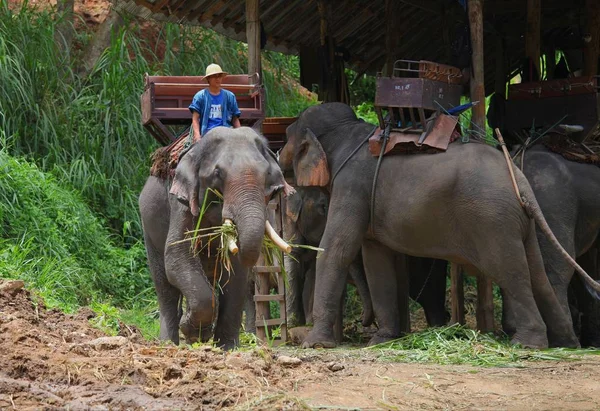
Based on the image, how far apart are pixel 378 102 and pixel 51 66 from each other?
5.61 meters

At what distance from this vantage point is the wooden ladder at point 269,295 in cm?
1132

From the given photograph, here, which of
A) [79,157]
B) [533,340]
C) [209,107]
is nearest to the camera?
[209,107]

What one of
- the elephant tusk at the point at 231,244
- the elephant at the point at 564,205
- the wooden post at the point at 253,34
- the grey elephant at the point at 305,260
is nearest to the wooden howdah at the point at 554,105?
the elephant at the point at 564,205

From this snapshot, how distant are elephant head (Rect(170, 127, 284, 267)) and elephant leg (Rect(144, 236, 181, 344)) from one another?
1236 mm

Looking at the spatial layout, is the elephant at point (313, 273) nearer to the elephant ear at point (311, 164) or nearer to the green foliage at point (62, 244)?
the elephant ear at point (311, 164)

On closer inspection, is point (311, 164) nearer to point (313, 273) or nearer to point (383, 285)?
point (383, 285)

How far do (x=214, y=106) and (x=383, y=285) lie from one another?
2643 millimetres

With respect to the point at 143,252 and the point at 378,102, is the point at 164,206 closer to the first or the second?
the point at 378,102

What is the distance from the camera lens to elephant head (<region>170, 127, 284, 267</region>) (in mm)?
7480

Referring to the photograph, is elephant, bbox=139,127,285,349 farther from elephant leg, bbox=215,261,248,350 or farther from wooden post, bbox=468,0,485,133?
wooden post, bbox=468,0,485,133

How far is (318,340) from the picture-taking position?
33.0 feet

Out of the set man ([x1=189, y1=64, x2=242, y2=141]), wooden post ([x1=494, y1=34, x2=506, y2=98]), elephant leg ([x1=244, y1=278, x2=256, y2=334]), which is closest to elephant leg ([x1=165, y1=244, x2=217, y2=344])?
man ([x1=189, y1=64, x2=242, y2=141])

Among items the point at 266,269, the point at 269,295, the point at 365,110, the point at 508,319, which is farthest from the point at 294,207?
the point at 365,110

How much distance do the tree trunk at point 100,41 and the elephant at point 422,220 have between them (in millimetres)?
5993
